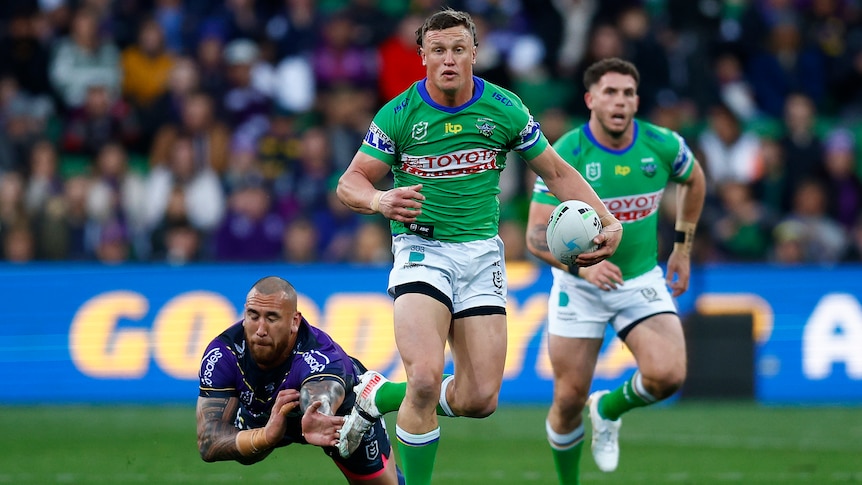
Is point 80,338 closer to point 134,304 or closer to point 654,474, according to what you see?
point 134,304

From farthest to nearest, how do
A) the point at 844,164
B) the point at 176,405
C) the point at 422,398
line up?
the point at 844,164 → the point at 176,405 → the point at 422,398

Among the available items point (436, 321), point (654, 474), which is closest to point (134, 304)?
point (654, 474)

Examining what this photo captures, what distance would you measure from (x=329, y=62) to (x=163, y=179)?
9.63 feet

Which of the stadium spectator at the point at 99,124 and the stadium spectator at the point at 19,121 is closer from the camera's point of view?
the stadium spectator at the point at 19,121

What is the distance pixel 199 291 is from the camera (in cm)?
1573

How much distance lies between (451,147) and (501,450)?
15.8 ft

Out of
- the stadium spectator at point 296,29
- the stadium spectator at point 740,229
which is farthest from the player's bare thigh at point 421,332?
the stadium spectator at point 296,29

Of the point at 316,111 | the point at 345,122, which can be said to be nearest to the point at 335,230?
the point at 345,122

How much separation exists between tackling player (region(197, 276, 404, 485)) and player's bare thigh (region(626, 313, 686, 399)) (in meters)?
2.16

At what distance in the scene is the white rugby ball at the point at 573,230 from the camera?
316 inches

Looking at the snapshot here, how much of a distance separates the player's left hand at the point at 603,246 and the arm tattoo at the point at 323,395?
1607 mm

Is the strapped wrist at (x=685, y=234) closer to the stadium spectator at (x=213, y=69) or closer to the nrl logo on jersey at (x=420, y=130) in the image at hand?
the nrl logo on jersey at (x=420, y=130)

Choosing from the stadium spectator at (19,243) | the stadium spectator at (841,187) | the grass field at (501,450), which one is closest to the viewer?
the grass field at (501,450)

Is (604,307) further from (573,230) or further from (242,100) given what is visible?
(242,100)
